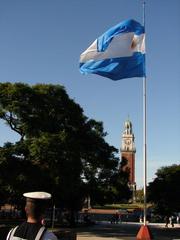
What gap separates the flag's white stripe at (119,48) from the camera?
19500 mm

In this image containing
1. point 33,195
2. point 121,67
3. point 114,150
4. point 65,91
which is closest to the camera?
point 33,195

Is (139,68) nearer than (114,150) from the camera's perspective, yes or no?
Yes

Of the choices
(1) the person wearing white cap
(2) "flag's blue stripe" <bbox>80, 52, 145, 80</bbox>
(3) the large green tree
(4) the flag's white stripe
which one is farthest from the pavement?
(1) the person wearing white cap

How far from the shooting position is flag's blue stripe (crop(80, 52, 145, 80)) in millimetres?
19422

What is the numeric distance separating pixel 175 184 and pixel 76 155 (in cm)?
1691

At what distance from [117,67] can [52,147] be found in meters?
19.0

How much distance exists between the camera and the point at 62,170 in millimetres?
38281

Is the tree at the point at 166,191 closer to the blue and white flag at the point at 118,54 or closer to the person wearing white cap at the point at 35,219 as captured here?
the blue and white flag at the point at 118,54

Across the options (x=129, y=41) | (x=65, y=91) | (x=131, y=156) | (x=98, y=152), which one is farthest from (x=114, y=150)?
(x=131, y=156)

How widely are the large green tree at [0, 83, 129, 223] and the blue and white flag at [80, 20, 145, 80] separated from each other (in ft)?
59.3

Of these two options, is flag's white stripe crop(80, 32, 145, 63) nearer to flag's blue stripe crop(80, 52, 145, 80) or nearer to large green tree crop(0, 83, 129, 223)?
flag's blue stripe crop(80, 52, 145, 80)

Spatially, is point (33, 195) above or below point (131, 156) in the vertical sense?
below

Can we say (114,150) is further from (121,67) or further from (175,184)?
(121,67)

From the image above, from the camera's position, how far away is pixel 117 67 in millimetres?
19578
